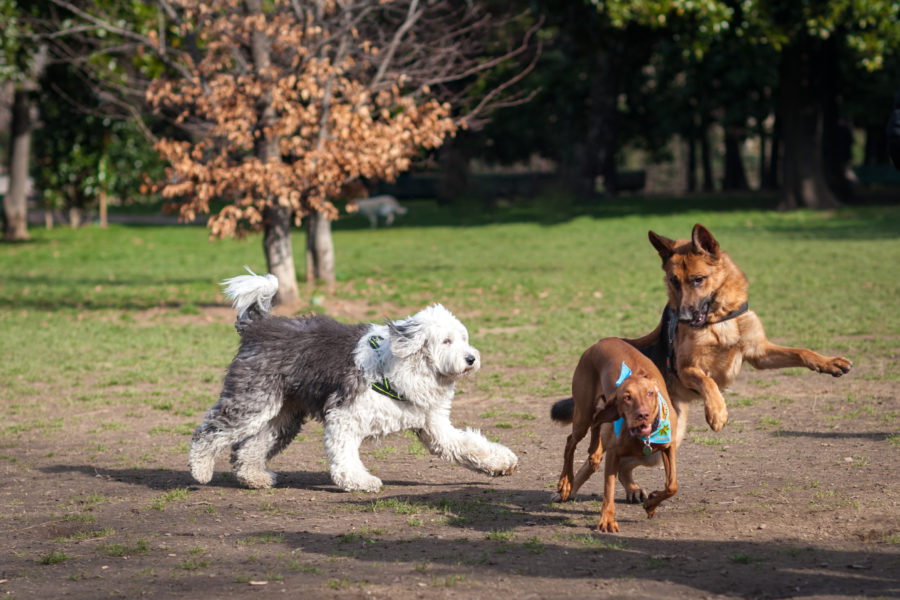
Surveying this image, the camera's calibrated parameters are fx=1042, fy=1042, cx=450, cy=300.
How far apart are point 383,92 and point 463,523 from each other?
10966 mm

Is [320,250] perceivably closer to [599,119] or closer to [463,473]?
[463,473]

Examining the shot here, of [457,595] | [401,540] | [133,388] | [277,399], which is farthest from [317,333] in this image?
[133,388]

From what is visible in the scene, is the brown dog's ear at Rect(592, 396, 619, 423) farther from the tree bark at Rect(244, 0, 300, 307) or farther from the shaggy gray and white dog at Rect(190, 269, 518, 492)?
the tree bark at Rect(244, 0, 300, 307)

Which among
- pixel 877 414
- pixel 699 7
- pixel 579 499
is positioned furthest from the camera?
pixel 699 7

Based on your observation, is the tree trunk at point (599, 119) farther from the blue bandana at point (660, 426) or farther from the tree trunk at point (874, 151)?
the blue bandana at point (660, 426)

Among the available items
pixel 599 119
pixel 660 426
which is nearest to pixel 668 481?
pixel 660 426

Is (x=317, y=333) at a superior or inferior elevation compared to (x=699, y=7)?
inferior

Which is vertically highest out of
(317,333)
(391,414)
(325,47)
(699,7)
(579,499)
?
(699,7)

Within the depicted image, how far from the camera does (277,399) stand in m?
7.16

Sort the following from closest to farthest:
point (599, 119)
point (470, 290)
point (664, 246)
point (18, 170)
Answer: point (664, 246) < point (470, 290) < point (18, 170) < point (599, 119)

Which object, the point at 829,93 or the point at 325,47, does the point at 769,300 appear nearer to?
the point at 325,47

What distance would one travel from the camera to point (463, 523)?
19.7ft

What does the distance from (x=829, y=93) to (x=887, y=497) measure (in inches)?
1186

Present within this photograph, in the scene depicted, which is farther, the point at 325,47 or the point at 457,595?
the point at 325,47
